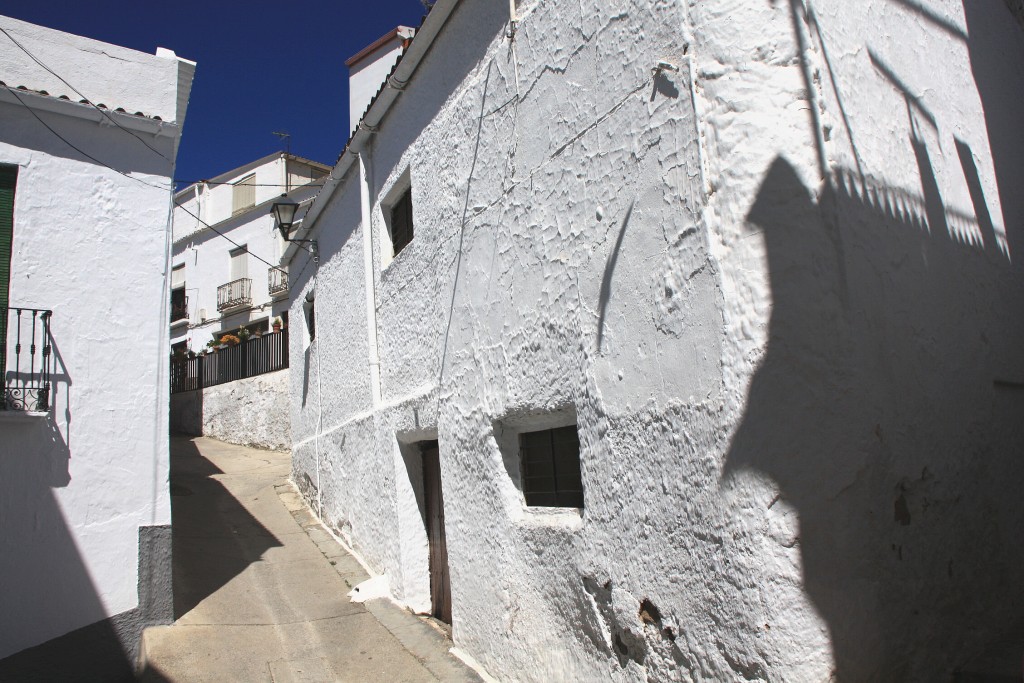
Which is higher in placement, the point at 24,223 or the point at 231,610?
the point at 24,223

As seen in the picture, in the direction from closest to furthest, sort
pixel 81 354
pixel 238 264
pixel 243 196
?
1. pixel 81 354
2. pixel 238 264
3. pixel 243 196

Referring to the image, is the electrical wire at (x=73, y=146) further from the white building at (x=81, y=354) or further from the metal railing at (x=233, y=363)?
the metal railing at (x=233, y=363)

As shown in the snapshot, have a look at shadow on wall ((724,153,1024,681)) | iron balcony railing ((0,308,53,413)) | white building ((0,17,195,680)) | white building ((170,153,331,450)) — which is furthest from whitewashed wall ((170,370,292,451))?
shadow on wall ((724,153,1024,681))

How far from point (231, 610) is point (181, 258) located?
2014cm

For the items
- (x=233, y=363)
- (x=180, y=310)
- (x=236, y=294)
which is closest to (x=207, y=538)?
(x=233, y=363)

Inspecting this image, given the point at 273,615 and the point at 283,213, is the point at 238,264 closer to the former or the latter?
the point at 283,213

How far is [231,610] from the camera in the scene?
21.3ft

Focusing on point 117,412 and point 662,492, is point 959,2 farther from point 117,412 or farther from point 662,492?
point 117,412

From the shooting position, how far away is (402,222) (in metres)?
7.38

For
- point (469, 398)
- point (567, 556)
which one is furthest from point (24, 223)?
point (567, 556)

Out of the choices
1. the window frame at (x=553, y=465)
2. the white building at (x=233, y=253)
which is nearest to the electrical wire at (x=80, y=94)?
the window frame at (x=553, y=465)

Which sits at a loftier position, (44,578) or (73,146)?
(73,146)

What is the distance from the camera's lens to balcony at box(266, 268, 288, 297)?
2111 centimetres

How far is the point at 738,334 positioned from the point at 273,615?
5122 millimetres
